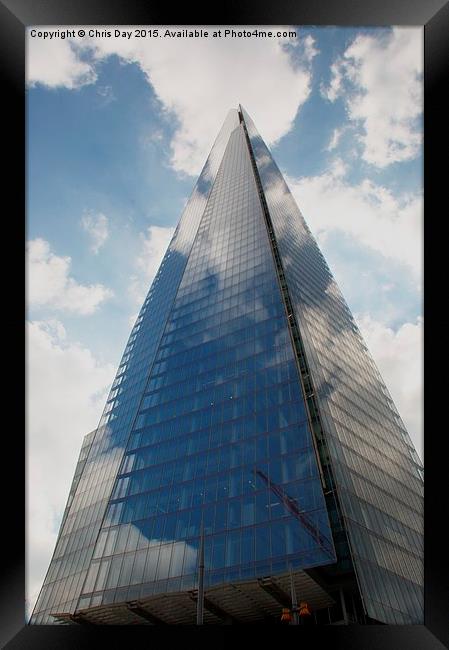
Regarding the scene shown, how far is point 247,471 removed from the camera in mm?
46688

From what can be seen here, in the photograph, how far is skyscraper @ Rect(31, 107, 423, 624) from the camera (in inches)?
1597

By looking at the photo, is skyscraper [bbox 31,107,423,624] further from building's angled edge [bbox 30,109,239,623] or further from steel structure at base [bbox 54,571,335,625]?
building's angled edge [bbox 30,109,239,623]

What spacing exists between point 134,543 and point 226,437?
11.5 m

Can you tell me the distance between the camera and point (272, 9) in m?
6.90

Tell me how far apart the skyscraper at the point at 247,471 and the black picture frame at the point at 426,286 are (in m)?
28.8

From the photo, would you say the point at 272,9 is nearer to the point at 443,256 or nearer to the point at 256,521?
the point at 443,256

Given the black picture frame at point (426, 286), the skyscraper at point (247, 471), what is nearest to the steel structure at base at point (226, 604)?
the skyscraper at point (247, 471)

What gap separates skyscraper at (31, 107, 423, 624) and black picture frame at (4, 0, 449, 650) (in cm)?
2878

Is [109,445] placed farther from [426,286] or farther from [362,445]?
[426,286]

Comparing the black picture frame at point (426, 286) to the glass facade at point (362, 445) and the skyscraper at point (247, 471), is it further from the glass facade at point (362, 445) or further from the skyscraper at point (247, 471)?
the glass facade at point (362, 445)

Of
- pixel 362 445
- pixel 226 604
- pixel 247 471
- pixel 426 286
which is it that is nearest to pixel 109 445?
pixel 247 471

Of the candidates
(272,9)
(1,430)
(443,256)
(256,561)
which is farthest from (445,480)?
(256,561)

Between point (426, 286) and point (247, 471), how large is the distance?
41.8 meters

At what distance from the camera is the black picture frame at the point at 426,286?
6.00 metres
